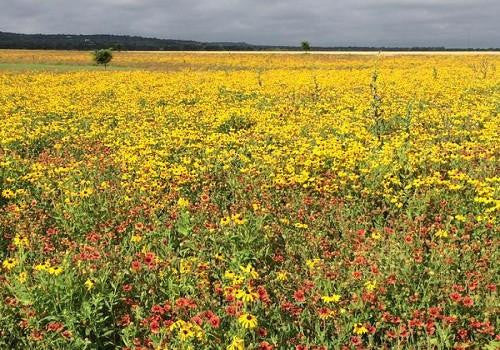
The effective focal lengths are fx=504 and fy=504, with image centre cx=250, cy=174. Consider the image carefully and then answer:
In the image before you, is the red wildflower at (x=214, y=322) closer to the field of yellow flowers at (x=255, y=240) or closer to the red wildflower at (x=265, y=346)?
the field of yellow flowers at (x=255, y=240)

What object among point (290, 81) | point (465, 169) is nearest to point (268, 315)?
point (465, 169)

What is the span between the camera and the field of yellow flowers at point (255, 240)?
4.43m

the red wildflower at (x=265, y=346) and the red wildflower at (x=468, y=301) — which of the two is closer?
the red wildflower at (x=265, y=346)

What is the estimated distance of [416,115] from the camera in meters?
13.7

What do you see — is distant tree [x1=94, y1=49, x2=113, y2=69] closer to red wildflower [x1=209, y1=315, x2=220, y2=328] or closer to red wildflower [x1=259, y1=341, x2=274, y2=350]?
red wildflower [x1=209, y1=315, x2=220, y2=328]

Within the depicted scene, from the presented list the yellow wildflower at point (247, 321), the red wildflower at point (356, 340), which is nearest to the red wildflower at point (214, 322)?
the yellow wildflower at point (247, 321)

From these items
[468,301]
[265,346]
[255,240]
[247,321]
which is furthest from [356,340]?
[255,240]

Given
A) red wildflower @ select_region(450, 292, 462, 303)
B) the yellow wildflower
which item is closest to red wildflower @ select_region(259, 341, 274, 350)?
the yellow wildflower

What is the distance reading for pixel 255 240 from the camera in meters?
Answer: 5.93

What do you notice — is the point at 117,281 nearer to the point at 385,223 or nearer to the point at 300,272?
the point at 300,272

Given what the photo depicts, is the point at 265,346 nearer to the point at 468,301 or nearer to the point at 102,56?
the point at 468,301

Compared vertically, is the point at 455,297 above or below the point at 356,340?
above

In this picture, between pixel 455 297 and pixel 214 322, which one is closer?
pixel 214 322

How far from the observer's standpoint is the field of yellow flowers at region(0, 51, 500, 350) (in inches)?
174
